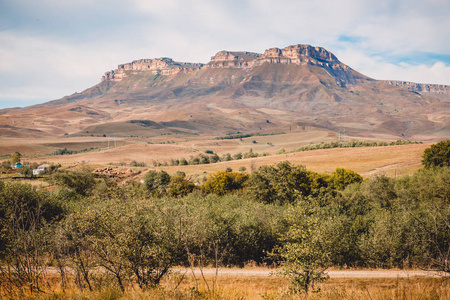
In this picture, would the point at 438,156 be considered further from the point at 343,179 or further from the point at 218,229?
the point at 218,229

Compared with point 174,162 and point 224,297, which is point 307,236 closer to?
point 224,297

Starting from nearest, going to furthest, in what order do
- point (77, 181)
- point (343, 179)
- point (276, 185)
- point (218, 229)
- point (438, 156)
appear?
point (218, 229)
point (276, 185)
point (77, 181)
point (438, 156)
point (343, 179)

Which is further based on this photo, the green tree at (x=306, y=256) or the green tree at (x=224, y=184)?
the green tree at (x=224, y=184)

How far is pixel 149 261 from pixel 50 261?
1587 centimetres

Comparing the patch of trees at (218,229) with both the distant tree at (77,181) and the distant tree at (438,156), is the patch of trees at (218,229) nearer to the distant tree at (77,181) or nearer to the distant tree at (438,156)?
the distant tree at (77,181)

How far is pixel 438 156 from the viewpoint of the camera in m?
70.0

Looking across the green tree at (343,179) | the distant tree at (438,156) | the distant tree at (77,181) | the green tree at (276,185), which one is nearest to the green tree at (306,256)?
A: the green tree at (276,185)

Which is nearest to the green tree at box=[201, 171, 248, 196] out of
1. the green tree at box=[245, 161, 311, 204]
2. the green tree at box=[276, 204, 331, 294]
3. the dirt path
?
the green tree at box=[245, 161, 311, 204]

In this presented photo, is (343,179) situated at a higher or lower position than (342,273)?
higher

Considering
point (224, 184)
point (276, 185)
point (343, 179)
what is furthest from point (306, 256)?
point (343, 179)

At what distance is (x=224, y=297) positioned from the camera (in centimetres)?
1291

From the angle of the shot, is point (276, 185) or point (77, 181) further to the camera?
point (77, 181)

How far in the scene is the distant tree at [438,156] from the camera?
68688mm

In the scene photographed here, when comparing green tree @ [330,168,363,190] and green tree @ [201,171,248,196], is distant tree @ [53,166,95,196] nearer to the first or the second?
green tree @ [201,171,248,196]
